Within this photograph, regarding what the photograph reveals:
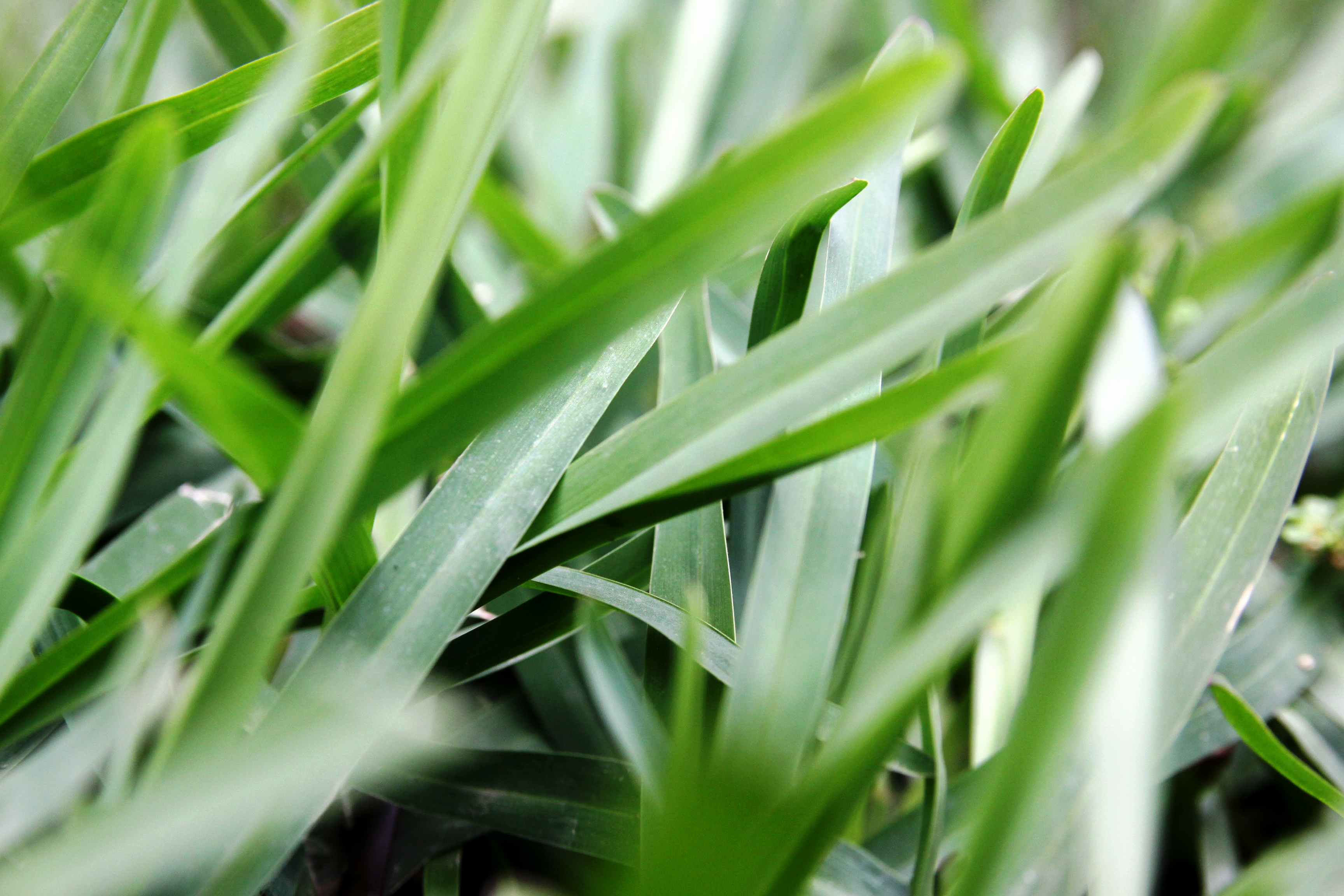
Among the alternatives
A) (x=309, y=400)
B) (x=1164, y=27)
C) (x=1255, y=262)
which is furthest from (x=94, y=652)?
(x=1164, y=27)

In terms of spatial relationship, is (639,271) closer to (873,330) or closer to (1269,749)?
(873,330)

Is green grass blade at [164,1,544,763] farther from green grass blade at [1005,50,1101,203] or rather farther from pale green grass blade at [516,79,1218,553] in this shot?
green grass blade at [1005,50,1101,203]

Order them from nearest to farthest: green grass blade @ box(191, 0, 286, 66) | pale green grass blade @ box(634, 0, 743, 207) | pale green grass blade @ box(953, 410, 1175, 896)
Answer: pale green grass blade @ box(953, 410, 1175, 896) < green grass blade @ box(191, 0, 286, 66) < pale green grass blade @ box(634, 0, 743, 207)

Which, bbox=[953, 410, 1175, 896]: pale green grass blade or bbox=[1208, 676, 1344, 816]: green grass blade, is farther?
bbox=[1208, 676, 1344, 816]: green grass blade

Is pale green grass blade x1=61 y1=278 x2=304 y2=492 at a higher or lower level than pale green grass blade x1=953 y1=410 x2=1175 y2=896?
higher

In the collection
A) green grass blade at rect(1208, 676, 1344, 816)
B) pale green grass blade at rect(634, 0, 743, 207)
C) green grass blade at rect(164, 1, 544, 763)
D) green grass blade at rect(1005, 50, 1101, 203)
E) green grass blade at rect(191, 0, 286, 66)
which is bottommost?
green grass blade at rect(1208, 676, 1344, 816)

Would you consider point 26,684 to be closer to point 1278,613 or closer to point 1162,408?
point 1162,408

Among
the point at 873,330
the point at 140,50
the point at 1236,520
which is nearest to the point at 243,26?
the point at 140,50

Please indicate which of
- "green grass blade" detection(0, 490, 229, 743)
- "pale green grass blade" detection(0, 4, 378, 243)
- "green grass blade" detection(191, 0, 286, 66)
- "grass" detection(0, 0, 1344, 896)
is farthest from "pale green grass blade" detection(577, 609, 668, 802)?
"green grass blade" detection(191, 0, 286, 66)
